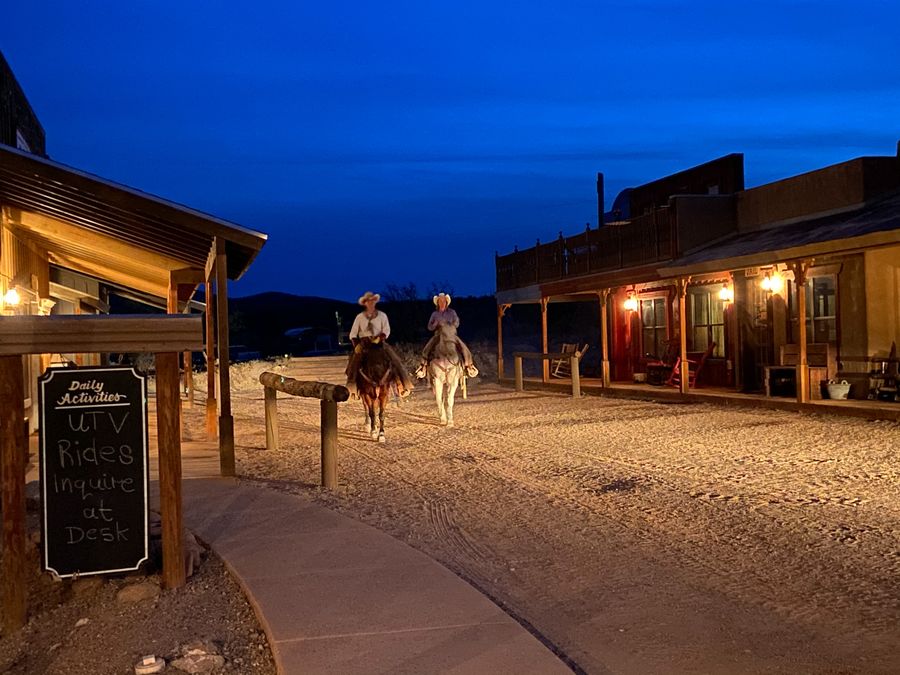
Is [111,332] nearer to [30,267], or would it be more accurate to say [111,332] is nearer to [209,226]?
[209,226]

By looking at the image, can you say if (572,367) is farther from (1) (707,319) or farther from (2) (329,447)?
(2) (329,447)

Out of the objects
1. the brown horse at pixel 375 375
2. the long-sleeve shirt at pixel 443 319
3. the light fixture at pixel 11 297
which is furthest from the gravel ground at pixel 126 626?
the long-sleeve shirt at pixel 443 319

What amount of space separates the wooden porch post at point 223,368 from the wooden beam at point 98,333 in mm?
4748

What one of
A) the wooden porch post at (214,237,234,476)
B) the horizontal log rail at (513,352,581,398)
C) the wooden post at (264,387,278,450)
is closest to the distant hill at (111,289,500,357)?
the horizontal log rail at (513,352,581,398)

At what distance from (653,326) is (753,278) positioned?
4669 mm

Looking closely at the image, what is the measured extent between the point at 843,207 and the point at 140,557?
16115 millimetres

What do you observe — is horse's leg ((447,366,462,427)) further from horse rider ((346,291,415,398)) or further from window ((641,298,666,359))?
window ((641,298,666,359))

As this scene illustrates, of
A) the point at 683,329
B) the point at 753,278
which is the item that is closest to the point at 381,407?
the point at 683,329

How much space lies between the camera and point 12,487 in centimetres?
590

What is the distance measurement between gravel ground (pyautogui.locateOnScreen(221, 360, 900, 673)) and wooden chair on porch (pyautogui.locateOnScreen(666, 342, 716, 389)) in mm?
5425

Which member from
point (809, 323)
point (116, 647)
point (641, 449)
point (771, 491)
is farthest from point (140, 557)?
point (809, 323)

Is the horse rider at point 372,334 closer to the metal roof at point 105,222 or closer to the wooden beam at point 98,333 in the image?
the metal roof at point 105,222

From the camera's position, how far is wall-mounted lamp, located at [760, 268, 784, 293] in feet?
64.1

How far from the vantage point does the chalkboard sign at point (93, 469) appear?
6281 millimetres
